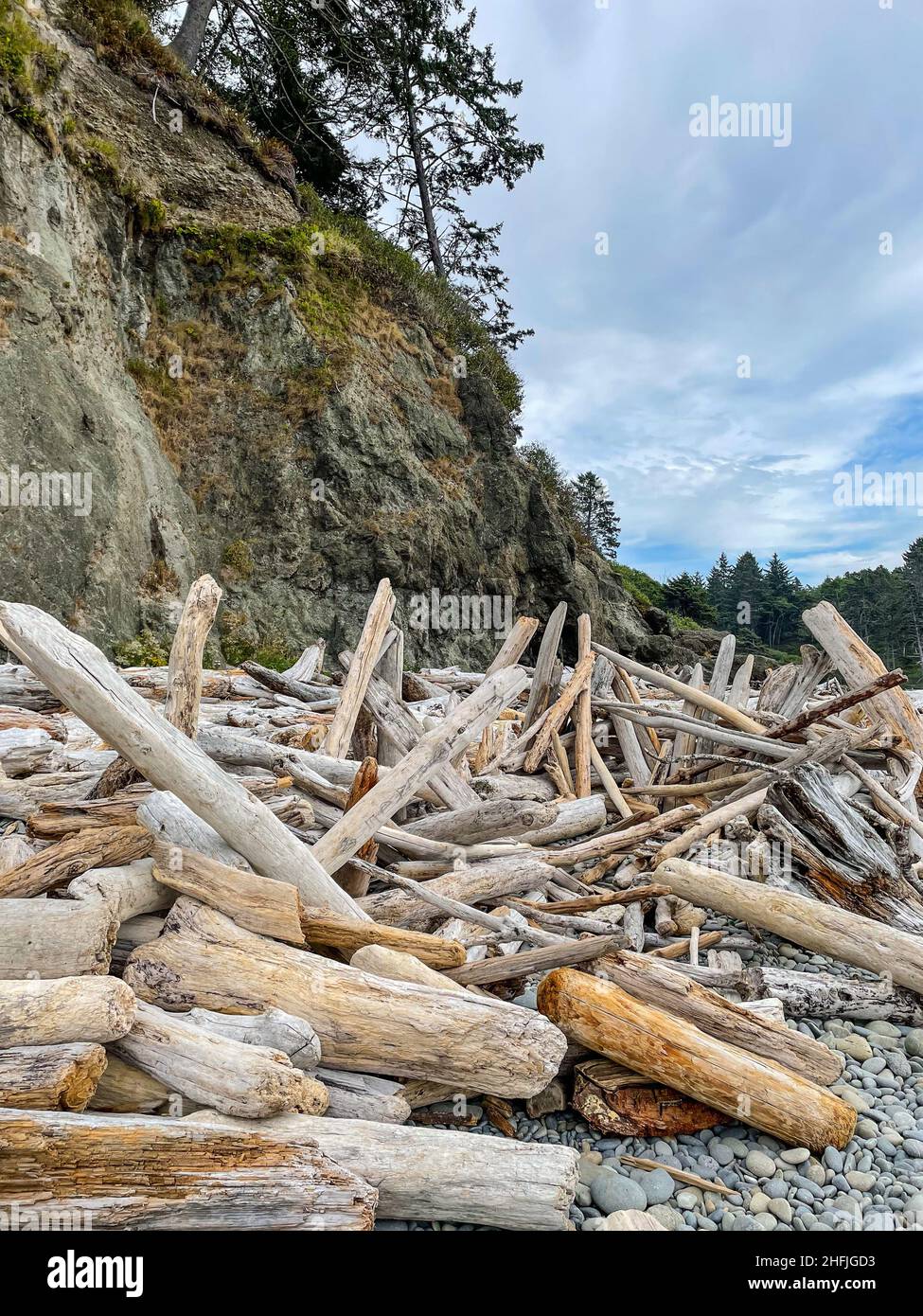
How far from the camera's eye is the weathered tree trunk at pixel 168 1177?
1.67 meters

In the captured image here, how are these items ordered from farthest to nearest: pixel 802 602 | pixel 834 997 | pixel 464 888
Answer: pixel 802 602, pixel 464 888, pixel 834 997

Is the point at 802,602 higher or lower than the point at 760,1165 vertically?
higher

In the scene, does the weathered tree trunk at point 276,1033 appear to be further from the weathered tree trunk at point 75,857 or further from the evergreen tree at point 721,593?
the evergreen tree at point 721,593

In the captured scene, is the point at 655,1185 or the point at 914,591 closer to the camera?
the point at 655,1185

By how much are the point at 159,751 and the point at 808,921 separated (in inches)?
115

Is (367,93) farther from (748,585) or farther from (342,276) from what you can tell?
(748,585)

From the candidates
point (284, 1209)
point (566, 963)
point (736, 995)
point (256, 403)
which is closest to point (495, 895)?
point (566, 963)

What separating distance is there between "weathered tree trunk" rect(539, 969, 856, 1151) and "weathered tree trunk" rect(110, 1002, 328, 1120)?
3.04ft

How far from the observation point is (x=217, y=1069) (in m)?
1.95

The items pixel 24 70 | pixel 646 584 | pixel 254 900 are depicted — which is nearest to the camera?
pixel 254 900

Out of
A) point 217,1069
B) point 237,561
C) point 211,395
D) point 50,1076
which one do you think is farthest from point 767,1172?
point 211,395

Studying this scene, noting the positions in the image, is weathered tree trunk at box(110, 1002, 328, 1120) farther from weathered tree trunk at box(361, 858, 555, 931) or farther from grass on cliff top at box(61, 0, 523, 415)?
grass on cliff top at box(61, 0, 523, 415)

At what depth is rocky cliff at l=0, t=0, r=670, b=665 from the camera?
1157 cm

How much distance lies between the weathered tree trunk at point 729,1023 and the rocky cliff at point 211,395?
1079cm
